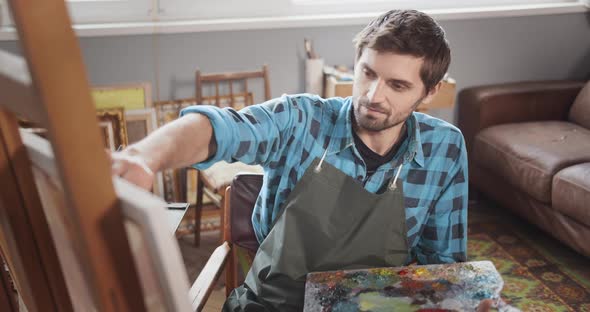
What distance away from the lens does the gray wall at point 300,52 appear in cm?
280

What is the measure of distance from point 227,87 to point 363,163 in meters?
1.76

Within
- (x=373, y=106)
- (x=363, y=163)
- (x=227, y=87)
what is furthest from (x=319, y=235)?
(x=227, y=87)

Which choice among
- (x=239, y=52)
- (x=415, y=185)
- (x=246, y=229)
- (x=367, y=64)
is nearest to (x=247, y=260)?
(x=246, y=229)

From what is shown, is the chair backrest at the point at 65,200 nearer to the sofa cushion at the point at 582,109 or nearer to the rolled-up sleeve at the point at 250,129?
the rolled-up sleeve at the point at 250,129

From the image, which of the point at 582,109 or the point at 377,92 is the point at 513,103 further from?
the point at 377,92

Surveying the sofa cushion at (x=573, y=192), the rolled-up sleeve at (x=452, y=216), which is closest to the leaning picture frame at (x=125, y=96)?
the rolled-up sleeve at (x=452, y=216)

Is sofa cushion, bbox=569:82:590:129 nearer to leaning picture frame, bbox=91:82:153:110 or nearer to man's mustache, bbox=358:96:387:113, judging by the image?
man's mustache, bbox=358:96:387:113

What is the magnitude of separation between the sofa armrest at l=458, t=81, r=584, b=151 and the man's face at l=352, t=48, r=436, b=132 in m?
1.85

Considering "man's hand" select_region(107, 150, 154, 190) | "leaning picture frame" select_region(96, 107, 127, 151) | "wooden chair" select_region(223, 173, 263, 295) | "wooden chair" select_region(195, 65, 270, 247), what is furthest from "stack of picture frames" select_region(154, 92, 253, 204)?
"man's hand" select_region(107, 150, 154, 190)

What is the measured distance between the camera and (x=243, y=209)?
1481 mm

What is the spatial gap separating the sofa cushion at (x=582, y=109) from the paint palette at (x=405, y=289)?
2.28 metres

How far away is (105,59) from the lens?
2770 mm

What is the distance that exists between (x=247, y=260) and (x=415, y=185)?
491mm

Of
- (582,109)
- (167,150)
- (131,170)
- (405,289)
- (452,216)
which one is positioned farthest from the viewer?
(582,109)
